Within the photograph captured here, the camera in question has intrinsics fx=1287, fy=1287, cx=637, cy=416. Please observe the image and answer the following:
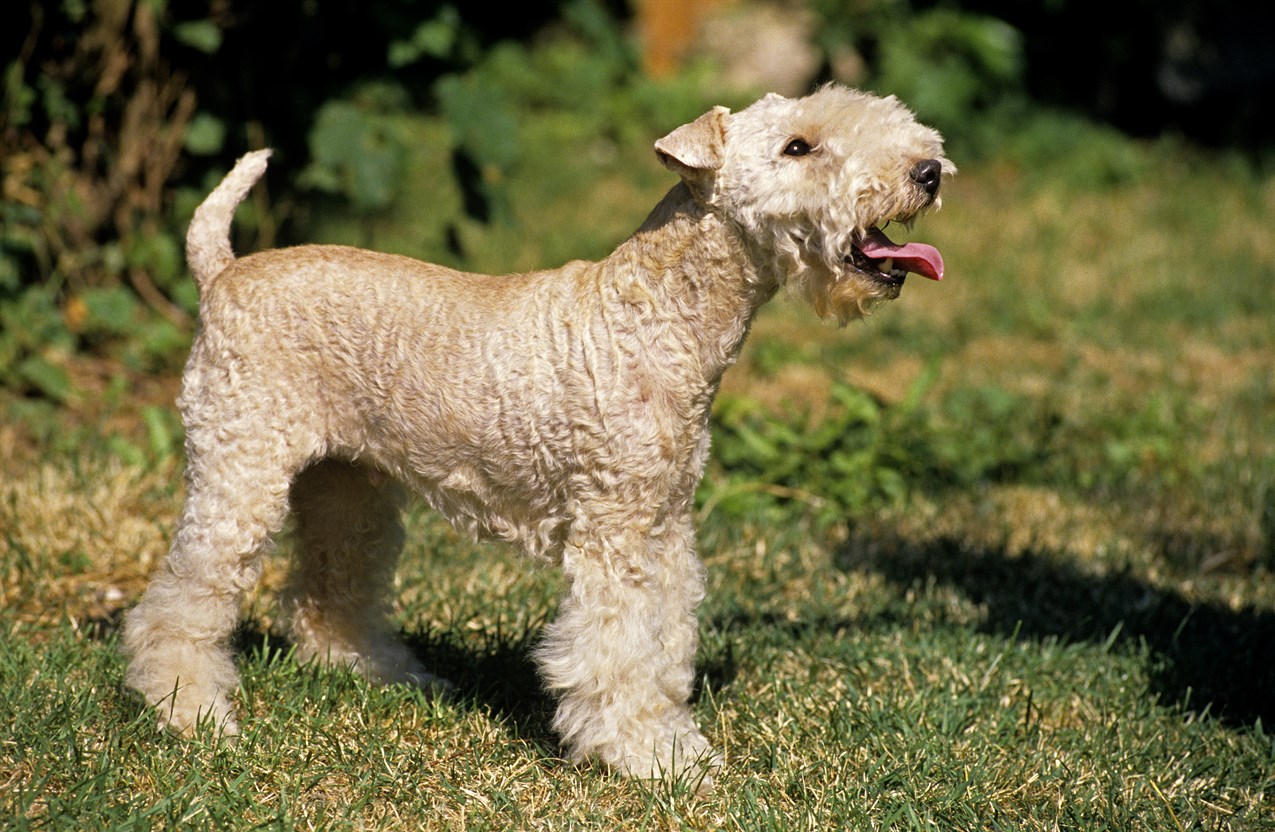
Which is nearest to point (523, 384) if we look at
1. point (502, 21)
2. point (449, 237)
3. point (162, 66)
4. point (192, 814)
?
point (192, 814)

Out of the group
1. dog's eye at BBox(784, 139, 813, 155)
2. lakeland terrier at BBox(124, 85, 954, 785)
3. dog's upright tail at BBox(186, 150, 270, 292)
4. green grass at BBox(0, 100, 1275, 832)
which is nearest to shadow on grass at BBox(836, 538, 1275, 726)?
green grass at BBox(0, 100, 1275, 832)

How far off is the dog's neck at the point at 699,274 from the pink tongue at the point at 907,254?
239mm

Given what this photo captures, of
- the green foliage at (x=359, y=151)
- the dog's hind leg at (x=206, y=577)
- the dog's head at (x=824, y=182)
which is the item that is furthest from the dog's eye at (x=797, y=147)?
the green foliage at (x=359, y=151)

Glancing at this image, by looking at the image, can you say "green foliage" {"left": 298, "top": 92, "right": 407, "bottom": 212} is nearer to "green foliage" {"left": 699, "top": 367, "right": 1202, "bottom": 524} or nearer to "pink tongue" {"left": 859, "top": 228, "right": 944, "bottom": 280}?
"green foliage" {"left": 699, "top": 367, "right": 1202, "bottom": 524}

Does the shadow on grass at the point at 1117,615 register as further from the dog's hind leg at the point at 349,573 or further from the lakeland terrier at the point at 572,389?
the dog's hind leg at the point at 349,573

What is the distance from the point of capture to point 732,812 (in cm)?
285

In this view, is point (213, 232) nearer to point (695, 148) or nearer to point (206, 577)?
point (206, 577)

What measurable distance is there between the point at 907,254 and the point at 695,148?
1.68ft

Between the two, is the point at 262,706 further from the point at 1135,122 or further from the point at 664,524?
the point at 1135,122

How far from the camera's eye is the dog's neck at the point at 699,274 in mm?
2883

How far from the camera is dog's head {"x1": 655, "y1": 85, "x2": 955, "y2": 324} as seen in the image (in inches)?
106

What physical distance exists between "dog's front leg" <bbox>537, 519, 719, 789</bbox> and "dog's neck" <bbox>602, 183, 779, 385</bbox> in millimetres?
455

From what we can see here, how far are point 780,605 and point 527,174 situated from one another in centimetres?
603

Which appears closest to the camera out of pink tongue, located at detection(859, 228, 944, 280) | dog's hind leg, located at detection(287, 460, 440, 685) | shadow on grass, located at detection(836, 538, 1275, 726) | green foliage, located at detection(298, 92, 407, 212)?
pink tongue, located at detection(859, 228, 944, 280)
